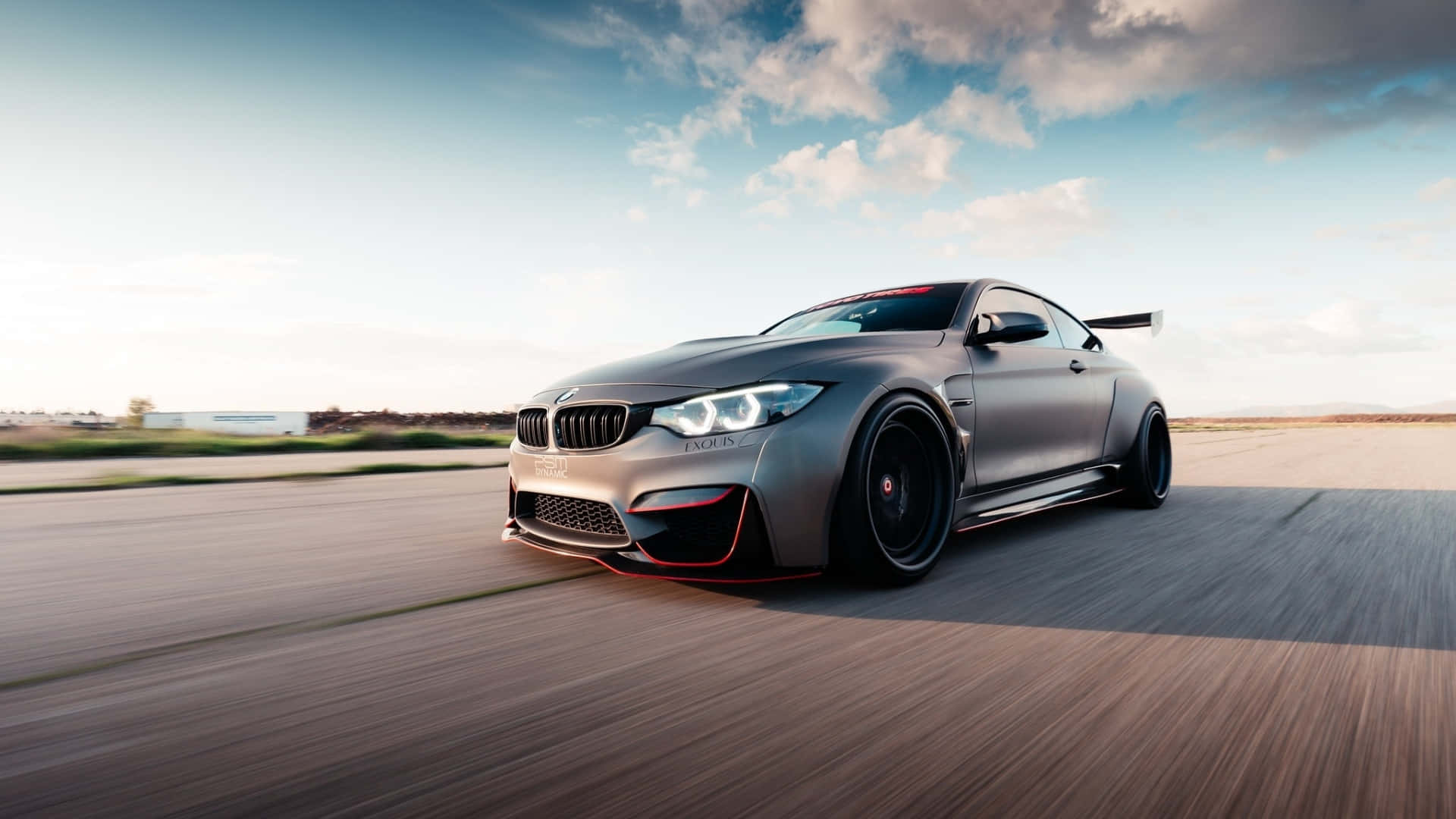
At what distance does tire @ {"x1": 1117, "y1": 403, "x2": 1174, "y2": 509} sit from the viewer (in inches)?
224

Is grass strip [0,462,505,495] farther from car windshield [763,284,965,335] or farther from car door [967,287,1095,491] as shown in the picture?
car door [967,287,1095,491]

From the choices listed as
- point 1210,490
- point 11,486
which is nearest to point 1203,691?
point 1210,490

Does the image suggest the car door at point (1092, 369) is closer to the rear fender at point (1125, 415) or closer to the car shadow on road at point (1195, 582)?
the rear fender at point (1125, 415)

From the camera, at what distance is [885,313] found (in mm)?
4625

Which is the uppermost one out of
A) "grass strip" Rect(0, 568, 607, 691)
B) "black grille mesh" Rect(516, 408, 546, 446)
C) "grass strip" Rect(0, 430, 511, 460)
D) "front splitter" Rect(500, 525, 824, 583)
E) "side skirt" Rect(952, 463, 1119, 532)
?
"black grille mesh" Rect(516, 408, 546, 446)

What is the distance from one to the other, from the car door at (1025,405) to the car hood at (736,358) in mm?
407

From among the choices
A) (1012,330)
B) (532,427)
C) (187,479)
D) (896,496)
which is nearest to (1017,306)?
(1012,330)

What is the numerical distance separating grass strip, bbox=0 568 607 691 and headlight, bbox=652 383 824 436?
34.5 inches

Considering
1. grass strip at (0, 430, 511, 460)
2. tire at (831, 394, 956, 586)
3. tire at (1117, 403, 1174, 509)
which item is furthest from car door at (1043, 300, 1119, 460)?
grass strip at (0, 430, 511, 460)

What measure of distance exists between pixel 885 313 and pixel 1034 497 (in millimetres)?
1248

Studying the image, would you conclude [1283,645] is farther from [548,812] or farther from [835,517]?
[548,812]

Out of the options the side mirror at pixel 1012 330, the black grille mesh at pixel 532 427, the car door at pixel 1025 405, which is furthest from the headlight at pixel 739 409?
the side mirror at pixel 1012 330

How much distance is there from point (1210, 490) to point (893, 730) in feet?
20.8

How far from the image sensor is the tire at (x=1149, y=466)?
569cm
